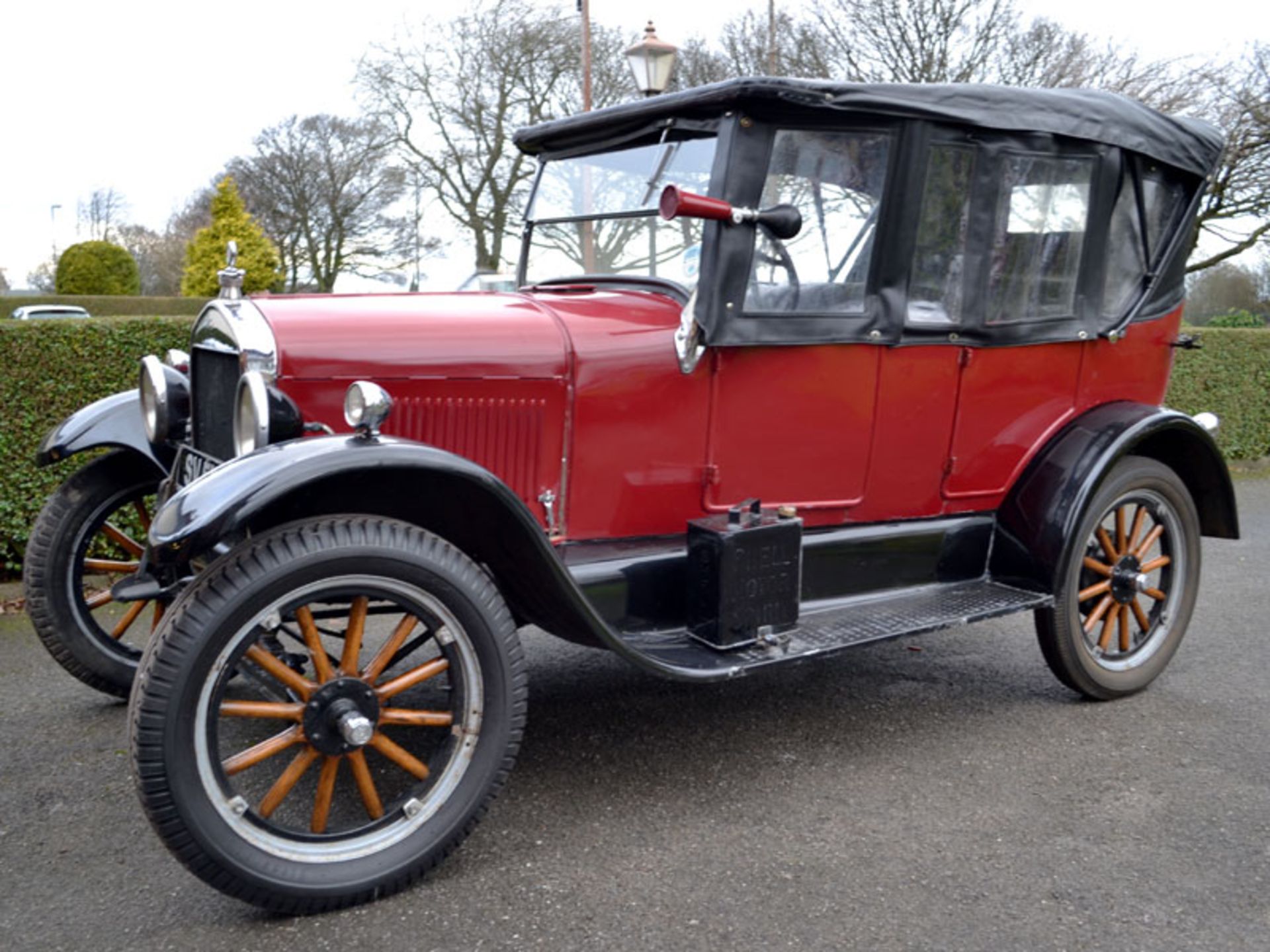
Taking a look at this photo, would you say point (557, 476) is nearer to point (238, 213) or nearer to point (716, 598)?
point (716, 598)

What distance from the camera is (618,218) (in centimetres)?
366

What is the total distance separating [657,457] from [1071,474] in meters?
1.53

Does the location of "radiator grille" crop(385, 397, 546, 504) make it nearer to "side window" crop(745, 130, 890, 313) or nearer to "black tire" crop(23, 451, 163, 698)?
"side window" crop(745, 130, 890, 313)

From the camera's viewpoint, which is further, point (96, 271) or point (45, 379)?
point (96, 271)

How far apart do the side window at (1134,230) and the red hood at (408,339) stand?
7.22ft

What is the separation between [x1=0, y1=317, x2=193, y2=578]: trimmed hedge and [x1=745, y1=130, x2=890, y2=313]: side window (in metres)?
3.55

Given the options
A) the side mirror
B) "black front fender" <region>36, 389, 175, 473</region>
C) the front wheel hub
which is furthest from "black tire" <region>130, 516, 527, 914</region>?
"black front fender" <region>36, 389, 175, 473</region>

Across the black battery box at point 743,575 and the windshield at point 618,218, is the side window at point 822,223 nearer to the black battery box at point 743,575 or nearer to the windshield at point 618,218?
the windshield at point 618,218

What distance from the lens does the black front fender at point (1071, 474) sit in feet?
12.3

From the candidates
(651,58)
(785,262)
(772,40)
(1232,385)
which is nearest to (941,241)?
(785,262)

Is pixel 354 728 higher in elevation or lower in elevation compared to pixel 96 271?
higher

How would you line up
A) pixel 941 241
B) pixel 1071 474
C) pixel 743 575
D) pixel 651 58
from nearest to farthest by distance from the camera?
pixel 743 575 → pixel 941 241 → pixel 1071 474 → pixel 651 58

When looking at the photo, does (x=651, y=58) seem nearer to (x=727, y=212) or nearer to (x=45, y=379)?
(x=45, y=379)

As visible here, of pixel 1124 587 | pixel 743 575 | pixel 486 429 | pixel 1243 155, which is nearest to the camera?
pixel 486 429
